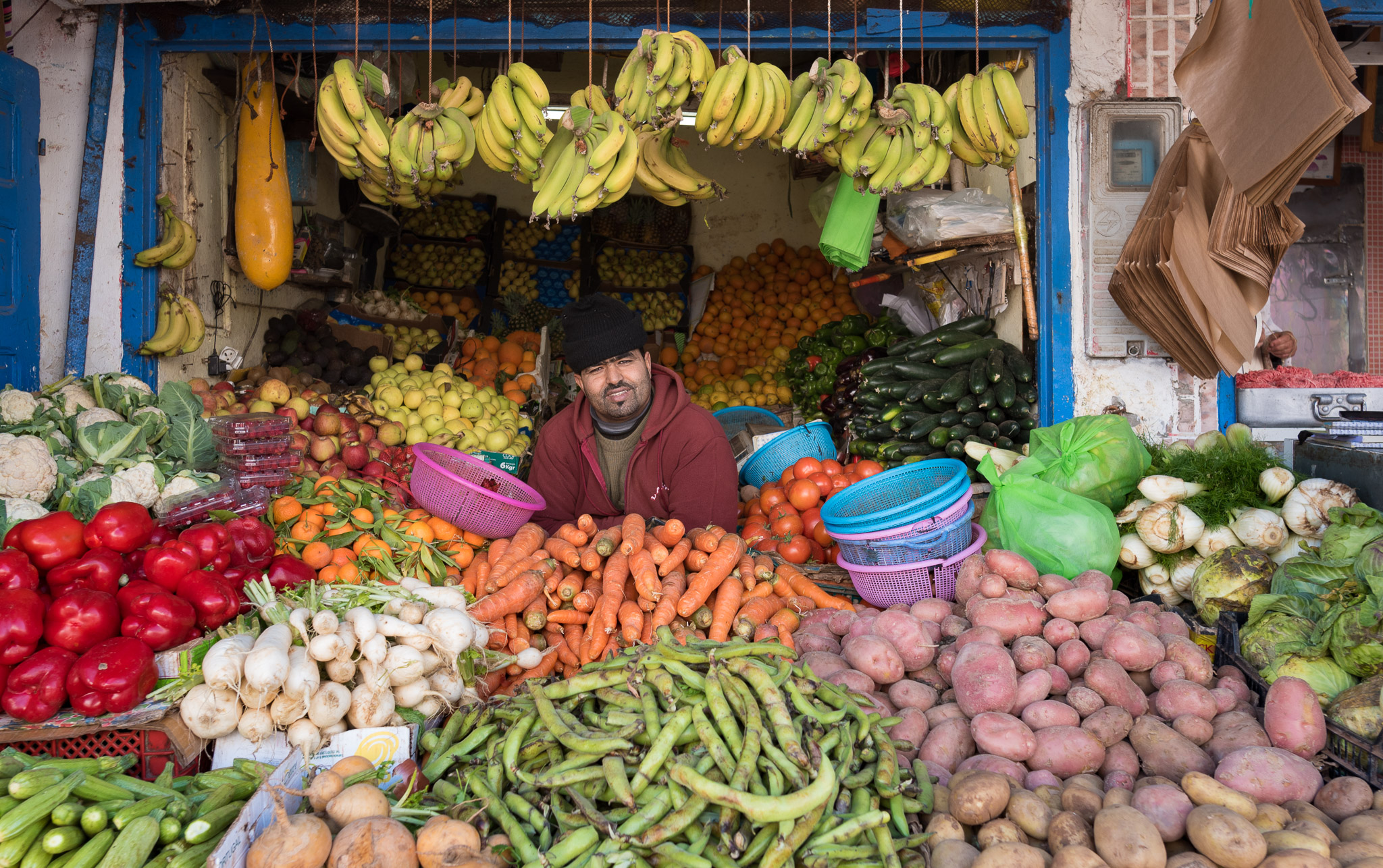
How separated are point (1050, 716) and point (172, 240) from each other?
189 inches

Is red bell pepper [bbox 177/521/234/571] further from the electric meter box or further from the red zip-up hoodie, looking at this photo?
the electric meter box

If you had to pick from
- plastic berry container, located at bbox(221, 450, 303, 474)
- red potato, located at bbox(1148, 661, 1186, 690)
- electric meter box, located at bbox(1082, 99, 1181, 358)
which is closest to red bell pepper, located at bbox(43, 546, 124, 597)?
plastic berry container, located at bbox(221, 450, 303, 474)

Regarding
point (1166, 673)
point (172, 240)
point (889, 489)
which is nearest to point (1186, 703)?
point (1166, 673)

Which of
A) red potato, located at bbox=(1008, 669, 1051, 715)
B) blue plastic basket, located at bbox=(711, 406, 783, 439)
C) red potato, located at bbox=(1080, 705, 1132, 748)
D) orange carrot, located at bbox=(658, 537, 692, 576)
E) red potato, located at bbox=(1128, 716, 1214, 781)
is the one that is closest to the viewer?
red potato, located at bbox=(1128, 716, 1214, 781)

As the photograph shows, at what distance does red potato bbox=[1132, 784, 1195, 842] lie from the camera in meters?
1.87

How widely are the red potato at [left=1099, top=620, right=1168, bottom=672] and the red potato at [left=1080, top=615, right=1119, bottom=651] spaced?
38 mm

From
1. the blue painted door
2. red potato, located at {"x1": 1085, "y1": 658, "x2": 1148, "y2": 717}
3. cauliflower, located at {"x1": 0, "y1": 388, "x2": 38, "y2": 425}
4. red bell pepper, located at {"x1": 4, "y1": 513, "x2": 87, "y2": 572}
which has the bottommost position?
red potato, located at {"x1": 1085, "y1": 658, "x2": 1148, "y2": 717}

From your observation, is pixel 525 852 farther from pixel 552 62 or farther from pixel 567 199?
pixel 552 62

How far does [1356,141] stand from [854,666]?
696 centimetres

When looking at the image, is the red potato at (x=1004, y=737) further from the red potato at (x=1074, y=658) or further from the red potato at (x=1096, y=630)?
the red potato at (x=1096, y=630)

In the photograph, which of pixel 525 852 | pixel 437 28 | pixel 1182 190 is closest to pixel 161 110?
pixel 437 28

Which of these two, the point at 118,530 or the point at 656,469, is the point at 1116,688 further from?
the point at 118,530

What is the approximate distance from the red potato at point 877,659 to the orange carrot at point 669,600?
24.3 inches

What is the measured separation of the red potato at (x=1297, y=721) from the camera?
220 cm
